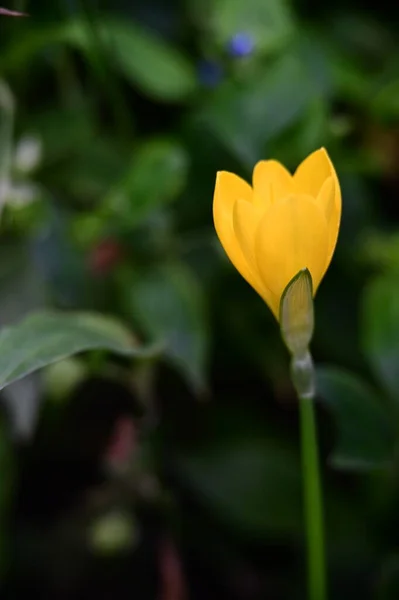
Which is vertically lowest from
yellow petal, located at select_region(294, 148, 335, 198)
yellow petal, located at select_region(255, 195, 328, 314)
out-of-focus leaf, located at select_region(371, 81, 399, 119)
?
yellow petal, located at select_region(255, 195, 328, 314)

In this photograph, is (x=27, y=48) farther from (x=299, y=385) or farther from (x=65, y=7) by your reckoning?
(x=299, y=385)

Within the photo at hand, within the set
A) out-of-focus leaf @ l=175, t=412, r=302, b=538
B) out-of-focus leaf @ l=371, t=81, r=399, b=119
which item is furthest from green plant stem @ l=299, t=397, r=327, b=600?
out-of-focus leaf @ l=371, t=81, r=399, b=119

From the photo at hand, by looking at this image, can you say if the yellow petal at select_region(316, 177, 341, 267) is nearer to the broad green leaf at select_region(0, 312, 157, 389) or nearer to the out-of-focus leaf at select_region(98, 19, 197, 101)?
the broad green leaf at select_region(0, 312, 157, 389)

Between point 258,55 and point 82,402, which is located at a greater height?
point 258,55

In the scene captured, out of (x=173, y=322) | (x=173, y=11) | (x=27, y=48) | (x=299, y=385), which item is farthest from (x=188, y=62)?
(x=299, y=385)

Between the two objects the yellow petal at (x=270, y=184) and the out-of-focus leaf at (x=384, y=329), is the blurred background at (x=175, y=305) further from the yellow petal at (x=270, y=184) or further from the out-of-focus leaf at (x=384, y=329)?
the yellow petal at (x=270, y=184)

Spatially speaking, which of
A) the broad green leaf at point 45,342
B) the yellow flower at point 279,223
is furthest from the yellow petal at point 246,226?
the broad green leaf at point 45,342

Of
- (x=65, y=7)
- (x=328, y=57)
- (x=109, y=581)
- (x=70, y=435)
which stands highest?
(x=65, y=7)
